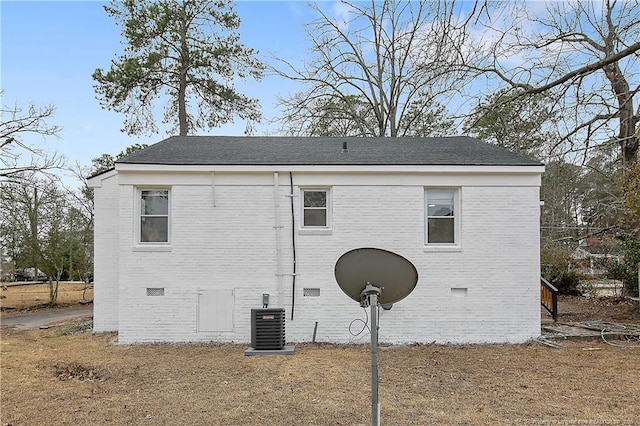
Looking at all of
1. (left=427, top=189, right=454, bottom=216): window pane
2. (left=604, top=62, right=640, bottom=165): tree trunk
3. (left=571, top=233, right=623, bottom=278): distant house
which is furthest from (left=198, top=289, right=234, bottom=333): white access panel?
(left=571, top=233, right=623, bottom=278): distant house

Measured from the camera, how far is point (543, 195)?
2895 centimetres

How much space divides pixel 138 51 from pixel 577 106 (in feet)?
61.5

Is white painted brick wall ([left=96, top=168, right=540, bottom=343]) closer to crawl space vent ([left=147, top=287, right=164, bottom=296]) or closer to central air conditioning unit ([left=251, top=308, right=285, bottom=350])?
crawl space vent ([left=147, top=287, right=164, bottom=296])

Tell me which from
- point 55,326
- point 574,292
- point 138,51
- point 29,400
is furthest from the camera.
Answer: point 138,51

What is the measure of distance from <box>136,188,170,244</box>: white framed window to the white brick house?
0.02 metres

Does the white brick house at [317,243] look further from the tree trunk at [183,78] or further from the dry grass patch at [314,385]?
the tree trunk at [183,78]

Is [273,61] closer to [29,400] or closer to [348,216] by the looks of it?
[348,216]

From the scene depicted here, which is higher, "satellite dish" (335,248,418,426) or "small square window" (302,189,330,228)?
"small square window" (302,189,330,228)

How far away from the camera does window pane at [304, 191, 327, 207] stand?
35.6 feet

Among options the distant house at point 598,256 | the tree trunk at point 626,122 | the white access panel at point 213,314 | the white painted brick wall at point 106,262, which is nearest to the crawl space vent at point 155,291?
the white access panel at point 213,314

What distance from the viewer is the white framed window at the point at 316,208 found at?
10.8 metres

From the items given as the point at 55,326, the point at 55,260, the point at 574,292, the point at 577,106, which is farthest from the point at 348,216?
the point at 55,260

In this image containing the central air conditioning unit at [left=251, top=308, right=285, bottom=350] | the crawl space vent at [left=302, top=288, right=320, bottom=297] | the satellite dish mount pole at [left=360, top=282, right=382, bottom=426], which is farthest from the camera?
the crawl space vent at [left=302, top=288, right=320, bottom=297]

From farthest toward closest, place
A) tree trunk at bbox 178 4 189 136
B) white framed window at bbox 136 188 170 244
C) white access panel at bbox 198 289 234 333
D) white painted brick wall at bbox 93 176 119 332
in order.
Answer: tree trunk at bbox 178 4 189 136, white painted brick wall at bbox 93 176 119 332, white framed window at bbox 136 188 170 244, white access panel at bbox 198 289 234 333
